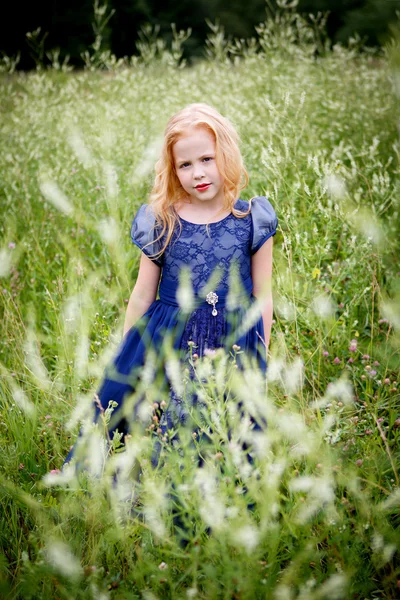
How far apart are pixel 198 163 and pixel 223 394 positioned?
2.83ft

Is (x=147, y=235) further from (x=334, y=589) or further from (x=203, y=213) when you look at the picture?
(x=334, y=589)

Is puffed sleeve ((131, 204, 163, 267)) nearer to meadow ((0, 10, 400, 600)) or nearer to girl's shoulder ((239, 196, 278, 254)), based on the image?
meadow ((0, 10, 400, 600))

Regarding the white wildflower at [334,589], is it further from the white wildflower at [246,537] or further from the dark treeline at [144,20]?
the dark treeline at [144,20]

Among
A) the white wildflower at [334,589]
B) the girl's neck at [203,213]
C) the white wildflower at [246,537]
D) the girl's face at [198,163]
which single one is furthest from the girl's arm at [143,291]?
the white wildflower at [334,589]

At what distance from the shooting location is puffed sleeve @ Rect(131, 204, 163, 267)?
1.99 metres

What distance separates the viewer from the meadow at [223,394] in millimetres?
1221

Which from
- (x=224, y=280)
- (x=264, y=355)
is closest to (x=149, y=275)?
(x=224, y=280)

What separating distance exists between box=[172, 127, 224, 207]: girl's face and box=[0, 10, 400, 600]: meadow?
0.25m

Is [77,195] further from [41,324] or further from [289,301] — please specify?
[289,301]

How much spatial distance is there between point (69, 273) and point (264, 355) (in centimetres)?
119

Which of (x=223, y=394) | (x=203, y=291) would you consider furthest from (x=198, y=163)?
(x=223, y=394)

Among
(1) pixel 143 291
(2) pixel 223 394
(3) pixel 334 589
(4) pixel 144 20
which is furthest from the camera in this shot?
(4) pixel 144 20

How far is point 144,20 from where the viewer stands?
16125mm

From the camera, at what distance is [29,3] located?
14250mm
